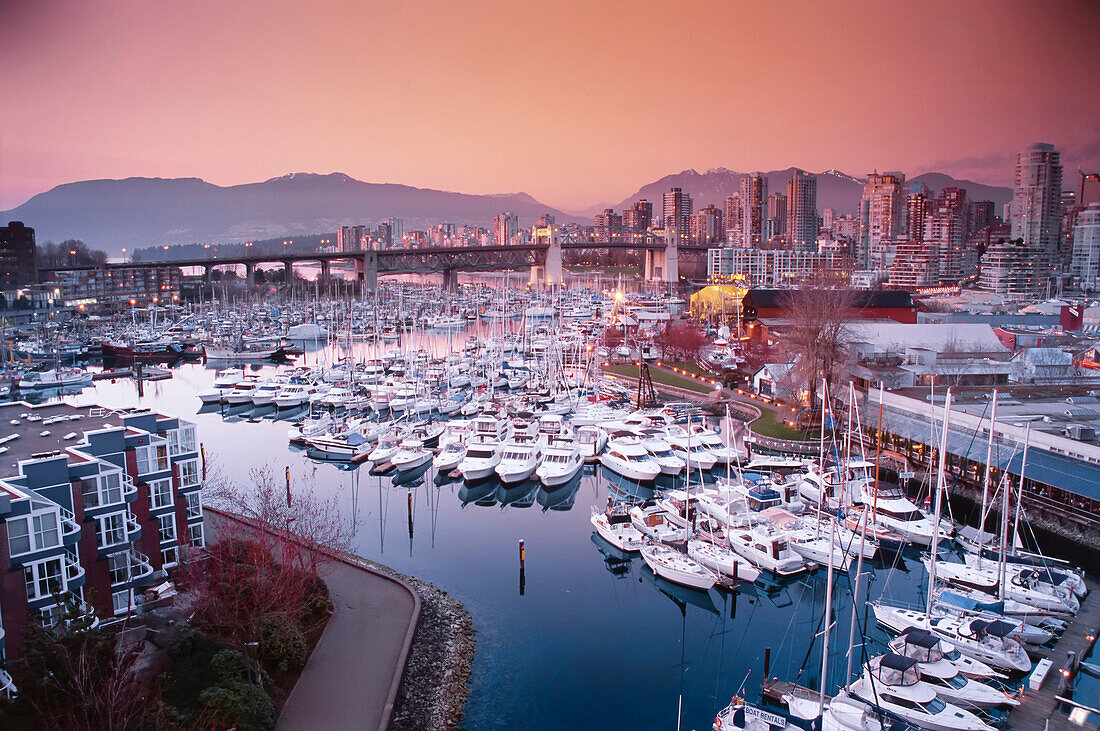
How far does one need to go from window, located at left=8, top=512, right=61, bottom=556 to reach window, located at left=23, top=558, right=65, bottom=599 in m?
0.18

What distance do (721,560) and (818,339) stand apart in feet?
36.1

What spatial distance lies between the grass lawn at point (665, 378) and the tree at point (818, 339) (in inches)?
121

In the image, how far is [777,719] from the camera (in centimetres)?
742

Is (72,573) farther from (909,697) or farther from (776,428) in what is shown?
(776,428)

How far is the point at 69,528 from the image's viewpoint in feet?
26.7

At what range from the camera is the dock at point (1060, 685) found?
24.7 feet

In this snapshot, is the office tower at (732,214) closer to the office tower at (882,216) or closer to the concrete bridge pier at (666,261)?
the office tower at (882,216)

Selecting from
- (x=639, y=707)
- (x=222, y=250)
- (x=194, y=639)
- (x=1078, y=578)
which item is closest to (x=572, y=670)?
(x=639, y=707)

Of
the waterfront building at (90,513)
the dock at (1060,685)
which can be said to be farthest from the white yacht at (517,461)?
the dock at (1060,685)

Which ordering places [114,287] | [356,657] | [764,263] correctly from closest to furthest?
1. [356,657]
2. [114,287]
3. [764,263]

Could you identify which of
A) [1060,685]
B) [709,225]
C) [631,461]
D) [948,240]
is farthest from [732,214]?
[1060,685]

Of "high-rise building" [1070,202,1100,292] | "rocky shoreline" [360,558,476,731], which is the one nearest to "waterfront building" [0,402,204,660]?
"rocky shoreline" [360,558,476,731]

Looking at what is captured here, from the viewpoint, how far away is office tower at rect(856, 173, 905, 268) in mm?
97438

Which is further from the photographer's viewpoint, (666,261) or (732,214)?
(732,214)
